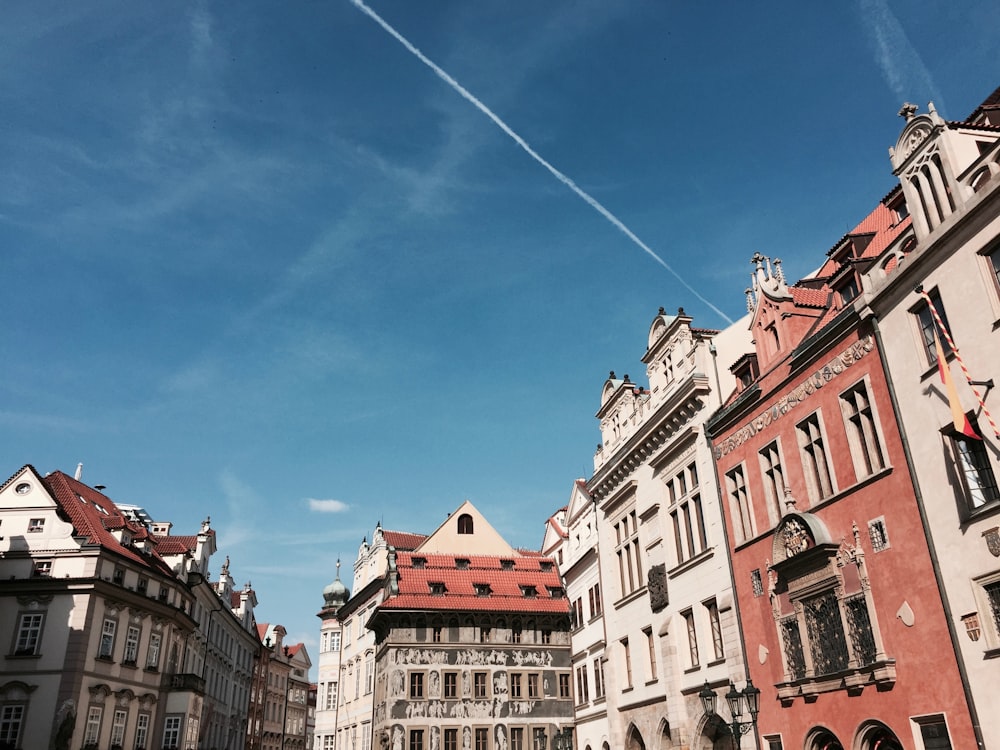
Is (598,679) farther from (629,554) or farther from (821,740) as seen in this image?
(821,740)

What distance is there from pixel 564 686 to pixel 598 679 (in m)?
11.4

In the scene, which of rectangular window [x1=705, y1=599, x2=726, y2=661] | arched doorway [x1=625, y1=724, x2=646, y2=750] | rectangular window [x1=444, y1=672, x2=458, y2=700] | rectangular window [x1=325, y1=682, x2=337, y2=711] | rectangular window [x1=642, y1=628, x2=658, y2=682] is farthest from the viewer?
rectangular window [x1=325, y1=682, x2=337, y2=711]

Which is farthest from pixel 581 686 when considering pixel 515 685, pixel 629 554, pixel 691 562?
pixel 691 562

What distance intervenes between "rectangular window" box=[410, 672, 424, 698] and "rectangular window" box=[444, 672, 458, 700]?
132 cm

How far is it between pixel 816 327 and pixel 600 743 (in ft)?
69.8

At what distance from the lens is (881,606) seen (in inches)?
714

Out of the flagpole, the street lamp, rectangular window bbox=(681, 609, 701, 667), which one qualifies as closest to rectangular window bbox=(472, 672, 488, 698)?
the street lamp

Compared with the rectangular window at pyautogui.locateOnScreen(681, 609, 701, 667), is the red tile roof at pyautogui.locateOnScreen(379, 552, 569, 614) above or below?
above

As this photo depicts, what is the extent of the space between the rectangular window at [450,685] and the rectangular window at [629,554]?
53.5 ft

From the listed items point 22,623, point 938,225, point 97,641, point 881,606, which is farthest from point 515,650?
point 938,225

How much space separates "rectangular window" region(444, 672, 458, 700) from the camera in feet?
147

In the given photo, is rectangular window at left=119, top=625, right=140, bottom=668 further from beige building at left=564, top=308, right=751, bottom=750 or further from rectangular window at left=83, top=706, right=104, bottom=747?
beige building at left=564, top=308, right=751, bottom=750

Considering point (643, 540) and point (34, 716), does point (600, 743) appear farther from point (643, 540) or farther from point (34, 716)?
point (34, 716)

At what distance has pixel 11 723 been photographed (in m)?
37.2
